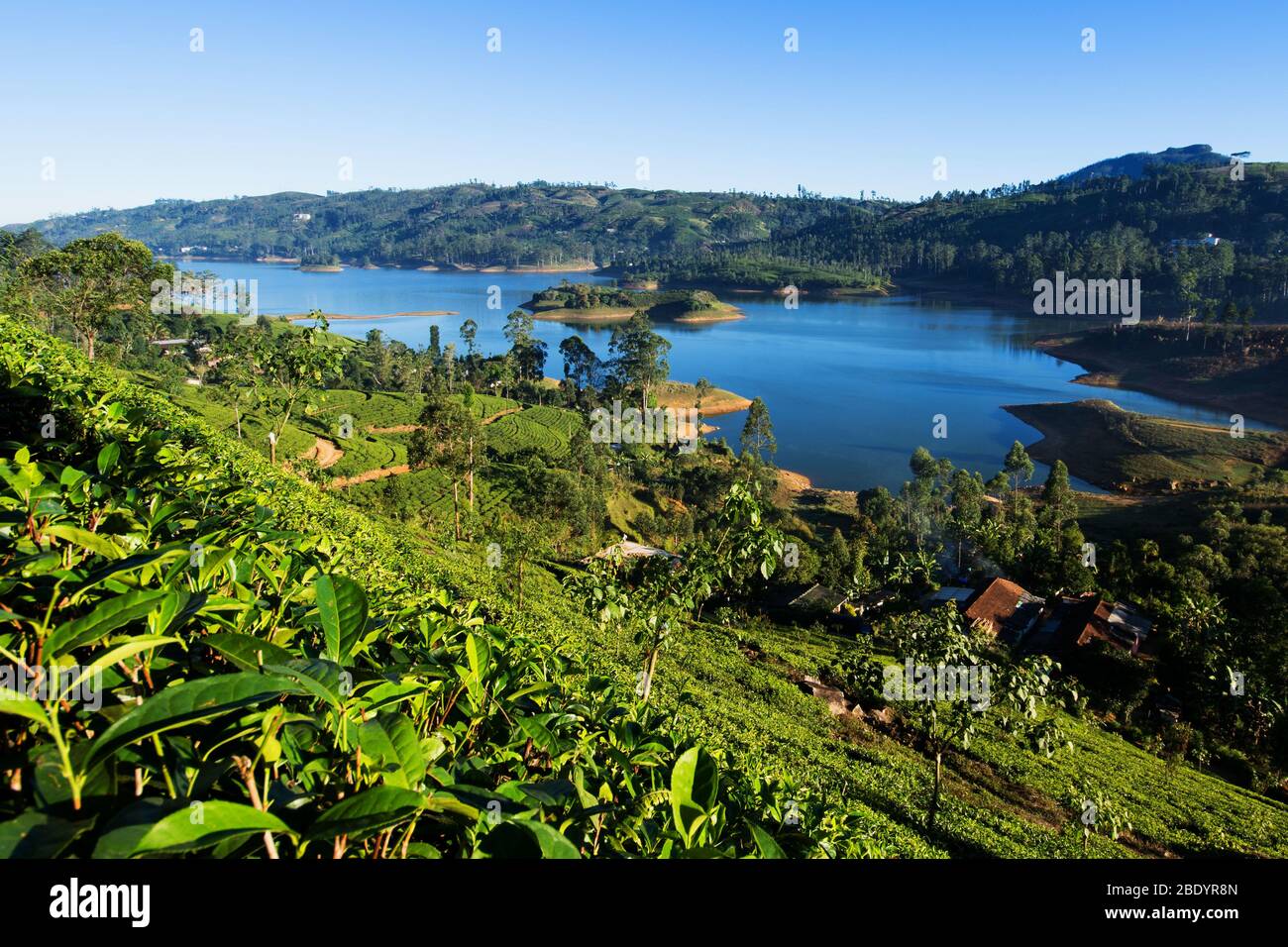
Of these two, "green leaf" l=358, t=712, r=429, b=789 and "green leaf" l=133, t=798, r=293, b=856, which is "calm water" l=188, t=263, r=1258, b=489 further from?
"green leaf" l=133, t=798, r=293, b=856

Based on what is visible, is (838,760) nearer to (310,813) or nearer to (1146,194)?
(310,813)

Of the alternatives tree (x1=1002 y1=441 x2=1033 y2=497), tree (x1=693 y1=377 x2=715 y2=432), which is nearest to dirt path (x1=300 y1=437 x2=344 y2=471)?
tree (x1=693 y1=377 x2=715 y2=432)

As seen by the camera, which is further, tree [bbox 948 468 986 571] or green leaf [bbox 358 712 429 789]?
tree [bbox 948 468 986 571]

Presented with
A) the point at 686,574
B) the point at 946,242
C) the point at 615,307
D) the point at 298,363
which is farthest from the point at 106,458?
the point at 946,242

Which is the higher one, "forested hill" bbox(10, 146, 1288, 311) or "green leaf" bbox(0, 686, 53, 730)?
"forested hill" bbox(10, 146, 1288, 311)

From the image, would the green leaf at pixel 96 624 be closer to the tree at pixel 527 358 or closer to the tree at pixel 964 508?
the tree at pixel 964 508

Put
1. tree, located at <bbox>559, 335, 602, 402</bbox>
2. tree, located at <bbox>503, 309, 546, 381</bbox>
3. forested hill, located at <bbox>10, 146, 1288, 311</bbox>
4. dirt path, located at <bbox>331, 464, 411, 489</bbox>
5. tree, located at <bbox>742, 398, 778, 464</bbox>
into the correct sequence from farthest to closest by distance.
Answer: forested hill, located at <bbox>10, 146, 1288, 311</bbox> → tree, located at <bbox>503, 309, 546, 381</bbox> → tree, located at <bbox>559, 335, 602, 402</bbox> → tree, located at <bbox>742, 398, 778, 464</bbox> → dirt path, located at <bbox>331, 464, 411, 489</bbox>

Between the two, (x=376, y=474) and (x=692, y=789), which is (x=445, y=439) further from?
(x=692, y=789)
